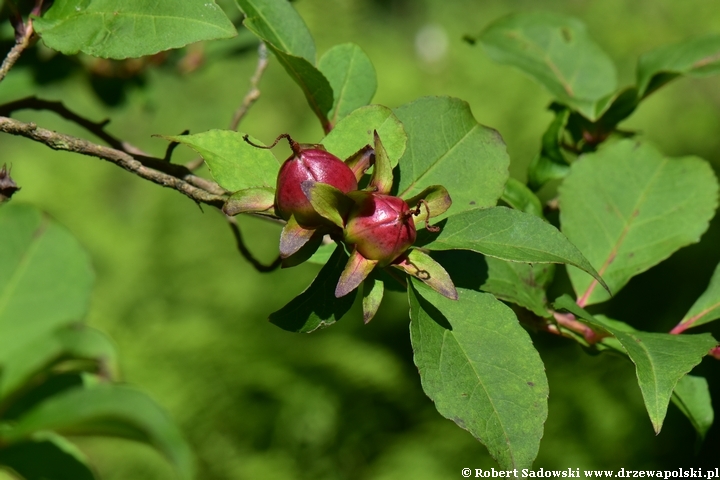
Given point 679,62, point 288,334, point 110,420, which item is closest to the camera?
point 110,420

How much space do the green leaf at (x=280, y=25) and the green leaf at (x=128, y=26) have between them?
12 cm

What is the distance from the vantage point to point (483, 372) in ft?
2.26

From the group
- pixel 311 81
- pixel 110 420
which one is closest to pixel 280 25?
pixel 311 81

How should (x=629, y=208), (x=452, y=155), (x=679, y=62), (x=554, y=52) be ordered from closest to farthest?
1. (x=452, y=155)
2. (x=629, y=208)
3. (x=679, y=62)
4. (x=554, y=52)

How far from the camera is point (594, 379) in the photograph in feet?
8.90

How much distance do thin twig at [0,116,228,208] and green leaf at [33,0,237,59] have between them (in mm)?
92

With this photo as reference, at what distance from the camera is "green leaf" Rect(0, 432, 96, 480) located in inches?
26.8

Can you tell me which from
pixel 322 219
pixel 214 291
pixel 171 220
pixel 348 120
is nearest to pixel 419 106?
pixel 348 120

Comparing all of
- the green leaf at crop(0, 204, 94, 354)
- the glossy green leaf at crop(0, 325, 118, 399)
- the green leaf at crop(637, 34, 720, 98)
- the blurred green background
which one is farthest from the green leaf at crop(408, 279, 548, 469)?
the blurred green background

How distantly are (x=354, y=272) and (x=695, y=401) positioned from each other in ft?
1.81

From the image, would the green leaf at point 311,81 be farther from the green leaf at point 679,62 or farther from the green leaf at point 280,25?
the green leaf at point 679,62

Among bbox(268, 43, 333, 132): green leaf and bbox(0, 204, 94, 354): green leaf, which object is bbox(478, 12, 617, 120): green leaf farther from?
bbox(0, 204, 94, 354): green leaf

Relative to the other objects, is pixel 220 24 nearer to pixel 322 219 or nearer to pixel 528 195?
pixel 322 219

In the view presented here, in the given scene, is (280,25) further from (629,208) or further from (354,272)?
(629,208)
